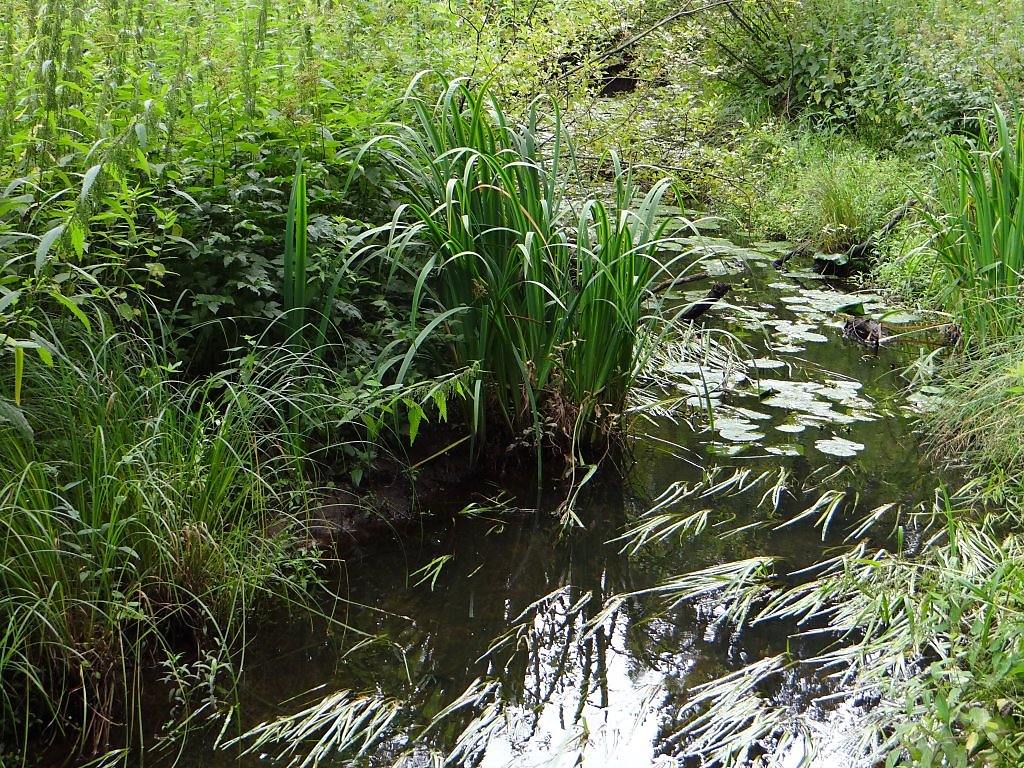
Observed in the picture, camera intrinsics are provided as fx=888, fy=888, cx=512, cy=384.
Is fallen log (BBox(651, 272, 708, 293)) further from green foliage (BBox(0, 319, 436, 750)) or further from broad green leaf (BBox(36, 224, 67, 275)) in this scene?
broad green leaf (BBox(36, 224, 67, 275))

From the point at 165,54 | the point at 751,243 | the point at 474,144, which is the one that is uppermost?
the point at 165,54

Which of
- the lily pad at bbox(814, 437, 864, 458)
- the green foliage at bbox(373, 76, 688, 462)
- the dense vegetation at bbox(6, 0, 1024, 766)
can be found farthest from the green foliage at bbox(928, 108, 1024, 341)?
the green foliage at bbox(373, 76, 688, 462)

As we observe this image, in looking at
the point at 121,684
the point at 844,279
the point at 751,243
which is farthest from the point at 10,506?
the point at 751,243

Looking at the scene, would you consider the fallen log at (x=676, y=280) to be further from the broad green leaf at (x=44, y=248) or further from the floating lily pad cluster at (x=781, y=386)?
the broad green leaf at (x=44, y=248)

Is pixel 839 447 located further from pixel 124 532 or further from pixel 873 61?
pixel 873 61

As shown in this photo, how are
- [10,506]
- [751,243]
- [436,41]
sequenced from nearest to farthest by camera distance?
[10,506], [436,41], [751,243]

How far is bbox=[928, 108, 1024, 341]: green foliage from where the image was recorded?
152 inches

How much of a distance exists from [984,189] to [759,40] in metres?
7.19

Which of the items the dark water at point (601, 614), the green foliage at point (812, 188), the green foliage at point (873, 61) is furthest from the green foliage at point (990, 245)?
the green foliage at point (873, 61)

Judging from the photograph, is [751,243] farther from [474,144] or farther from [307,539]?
[307,539]

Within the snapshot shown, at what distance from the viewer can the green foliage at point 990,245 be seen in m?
3.87

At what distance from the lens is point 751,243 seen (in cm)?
755

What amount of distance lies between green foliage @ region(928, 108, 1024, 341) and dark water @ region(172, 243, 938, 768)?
1.96ft

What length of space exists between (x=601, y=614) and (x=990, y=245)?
2.55 metres
